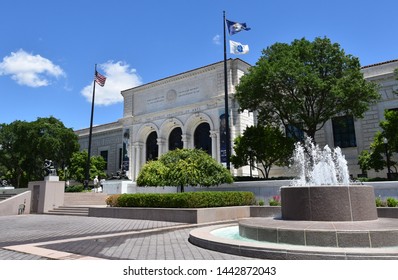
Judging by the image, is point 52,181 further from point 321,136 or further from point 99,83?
point 321,136

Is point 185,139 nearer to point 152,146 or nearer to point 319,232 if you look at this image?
point 152,146

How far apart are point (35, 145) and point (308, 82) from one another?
1372 inches

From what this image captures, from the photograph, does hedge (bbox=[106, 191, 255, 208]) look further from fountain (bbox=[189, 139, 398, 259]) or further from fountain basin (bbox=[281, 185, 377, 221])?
fountain basin (bbox=[281, 185, 377, 221])

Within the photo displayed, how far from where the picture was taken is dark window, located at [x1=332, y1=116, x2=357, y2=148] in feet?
100

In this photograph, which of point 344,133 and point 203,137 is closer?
point 344,133

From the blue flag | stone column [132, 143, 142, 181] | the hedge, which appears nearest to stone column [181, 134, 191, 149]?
stone column [132, 143, 142, 181]

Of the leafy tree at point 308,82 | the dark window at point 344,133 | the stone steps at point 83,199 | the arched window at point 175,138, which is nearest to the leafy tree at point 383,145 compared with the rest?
the leafy tree at point 308,82

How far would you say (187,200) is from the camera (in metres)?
15.2

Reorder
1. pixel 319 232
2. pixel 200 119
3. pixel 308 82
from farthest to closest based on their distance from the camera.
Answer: pixel 200 119
pixel 308 82
pixel 319 232

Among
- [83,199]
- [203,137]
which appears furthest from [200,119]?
[83,199]

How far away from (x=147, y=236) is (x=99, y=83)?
84.6 feet

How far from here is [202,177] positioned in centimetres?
1927

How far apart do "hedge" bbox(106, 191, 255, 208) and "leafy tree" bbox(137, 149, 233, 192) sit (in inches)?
87.1

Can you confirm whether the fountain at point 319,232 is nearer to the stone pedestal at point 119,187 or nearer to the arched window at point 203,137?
the stone pedestal at point 119,187
